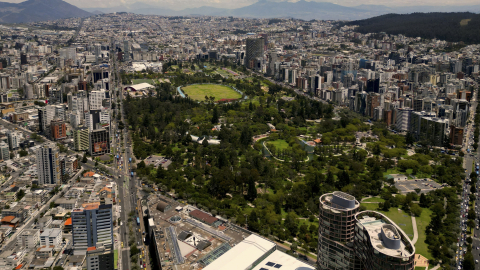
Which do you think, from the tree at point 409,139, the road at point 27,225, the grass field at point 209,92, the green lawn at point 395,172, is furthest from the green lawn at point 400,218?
the grass field at point 209,92

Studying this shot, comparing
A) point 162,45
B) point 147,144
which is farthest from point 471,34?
point 147,144

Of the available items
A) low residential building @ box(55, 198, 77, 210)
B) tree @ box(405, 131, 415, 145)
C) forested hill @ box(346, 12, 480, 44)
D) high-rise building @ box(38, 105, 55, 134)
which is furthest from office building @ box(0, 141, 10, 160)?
forested hill @ box(346, 12, 480, 44)

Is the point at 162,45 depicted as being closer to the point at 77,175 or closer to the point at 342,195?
the point at 77,175

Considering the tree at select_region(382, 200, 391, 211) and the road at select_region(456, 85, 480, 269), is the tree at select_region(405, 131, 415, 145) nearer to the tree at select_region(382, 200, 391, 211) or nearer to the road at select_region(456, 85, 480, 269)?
the road at select_region(456, 85, 480, 269)

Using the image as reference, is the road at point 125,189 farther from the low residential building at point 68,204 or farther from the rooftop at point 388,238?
the rooftop at point 388,238

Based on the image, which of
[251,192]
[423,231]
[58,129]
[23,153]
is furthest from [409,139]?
[23,153]
